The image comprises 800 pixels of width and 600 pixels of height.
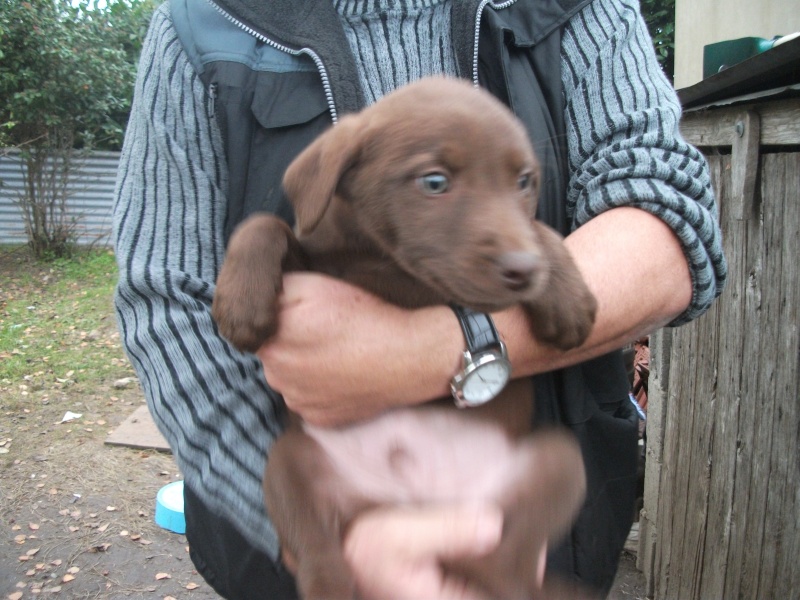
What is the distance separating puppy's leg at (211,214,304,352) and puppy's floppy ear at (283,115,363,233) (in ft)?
0.26

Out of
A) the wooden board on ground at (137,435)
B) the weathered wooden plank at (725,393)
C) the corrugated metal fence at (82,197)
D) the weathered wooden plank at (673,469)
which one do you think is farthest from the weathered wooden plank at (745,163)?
the corrugated metal fence at (82,197)

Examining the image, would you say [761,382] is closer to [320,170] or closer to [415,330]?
[415,330]

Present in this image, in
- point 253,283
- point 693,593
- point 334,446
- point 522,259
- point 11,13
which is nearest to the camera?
point 522,259

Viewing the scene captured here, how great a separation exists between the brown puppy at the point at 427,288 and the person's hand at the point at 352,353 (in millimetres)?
54

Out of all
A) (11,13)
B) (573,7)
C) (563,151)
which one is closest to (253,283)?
(563,151)

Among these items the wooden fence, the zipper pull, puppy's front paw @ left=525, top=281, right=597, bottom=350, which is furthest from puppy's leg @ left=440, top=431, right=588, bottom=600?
the wooden fence

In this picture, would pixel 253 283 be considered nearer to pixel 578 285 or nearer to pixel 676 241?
pixel 578 285

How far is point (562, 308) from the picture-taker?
1492 millimetres

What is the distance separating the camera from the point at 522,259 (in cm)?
136

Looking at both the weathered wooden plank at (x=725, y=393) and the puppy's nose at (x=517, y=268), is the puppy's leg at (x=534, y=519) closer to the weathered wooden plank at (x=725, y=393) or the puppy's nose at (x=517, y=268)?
the puppy's nose at (x=517, y=268)

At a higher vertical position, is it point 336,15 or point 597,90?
point 336,15

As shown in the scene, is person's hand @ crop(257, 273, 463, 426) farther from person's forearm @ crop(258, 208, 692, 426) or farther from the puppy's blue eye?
the puppy's blue eye

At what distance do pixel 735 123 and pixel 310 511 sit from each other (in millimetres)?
2380

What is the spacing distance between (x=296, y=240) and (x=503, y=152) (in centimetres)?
51
